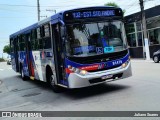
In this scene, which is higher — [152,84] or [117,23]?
[117,23]

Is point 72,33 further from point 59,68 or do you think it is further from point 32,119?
point 32,119

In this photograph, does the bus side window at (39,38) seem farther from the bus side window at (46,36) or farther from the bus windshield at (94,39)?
the bus windshield at (94,39)

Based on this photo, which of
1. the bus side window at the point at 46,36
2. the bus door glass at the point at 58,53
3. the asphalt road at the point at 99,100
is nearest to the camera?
the asphalt road at the point at 99,100

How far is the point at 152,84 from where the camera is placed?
11891 mm

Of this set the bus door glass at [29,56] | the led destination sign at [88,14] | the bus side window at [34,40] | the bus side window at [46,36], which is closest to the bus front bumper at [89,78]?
the led destination sign at [88,14]

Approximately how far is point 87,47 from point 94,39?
1.37 ft

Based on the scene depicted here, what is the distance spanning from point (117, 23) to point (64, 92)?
3537mm

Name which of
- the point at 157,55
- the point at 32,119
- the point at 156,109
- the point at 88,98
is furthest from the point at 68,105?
the point at 157,55

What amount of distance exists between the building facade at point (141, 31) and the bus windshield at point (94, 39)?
20.6 meters

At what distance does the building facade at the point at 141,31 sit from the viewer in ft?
104

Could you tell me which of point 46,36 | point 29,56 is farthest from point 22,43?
point 46,36

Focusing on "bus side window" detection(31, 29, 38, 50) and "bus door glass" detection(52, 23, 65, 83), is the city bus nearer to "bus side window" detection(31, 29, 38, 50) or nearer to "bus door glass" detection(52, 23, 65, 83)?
"bus door glass" detection(52, 23, 65, 83)

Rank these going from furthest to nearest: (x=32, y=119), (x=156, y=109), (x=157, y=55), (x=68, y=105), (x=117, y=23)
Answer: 1. (x=157, y=55)
2. (x=117, y=23)
3. (x=68, y=105)
4. (x=32, y=119)
5. (x=156, y=109)

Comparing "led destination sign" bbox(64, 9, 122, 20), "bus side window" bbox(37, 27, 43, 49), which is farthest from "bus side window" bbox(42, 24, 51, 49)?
"led destination sign" bbox(64, 9, 122, 20)
